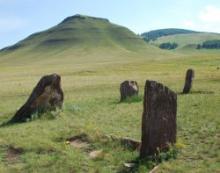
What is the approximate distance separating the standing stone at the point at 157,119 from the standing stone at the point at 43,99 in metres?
8.85

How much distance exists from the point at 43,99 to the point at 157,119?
9324 millimetres

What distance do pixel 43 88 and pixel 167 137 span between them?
32.3 feet

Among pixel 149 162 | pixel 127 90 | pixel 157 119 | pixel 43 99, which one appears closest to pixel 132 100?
pixel 127 90

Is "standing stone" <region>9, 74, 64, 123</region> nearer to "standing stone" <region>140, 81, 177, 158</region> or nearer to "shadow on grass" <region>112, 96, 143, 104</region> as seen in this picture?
"shadow on grass" <region>112, 96, 143, 104</region>

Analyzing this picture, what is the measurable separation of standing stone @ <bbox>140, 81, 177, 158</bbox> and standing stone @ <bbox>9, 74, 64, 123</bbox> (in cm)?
885

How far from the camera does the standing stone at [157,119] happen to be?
12.4 meters

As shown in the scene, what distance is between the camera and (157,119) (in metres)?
12.5

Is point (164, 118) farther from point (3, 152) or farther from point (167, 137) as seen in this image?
point (3, 152)

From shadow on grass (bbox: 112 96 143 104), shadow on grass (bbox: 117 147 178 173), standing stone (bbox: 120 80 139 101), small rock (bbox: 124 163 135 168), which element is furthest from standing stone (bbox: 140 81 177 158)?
standing stone (bbox: 120 80 139 101)

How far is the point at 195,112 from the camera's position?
19312mm

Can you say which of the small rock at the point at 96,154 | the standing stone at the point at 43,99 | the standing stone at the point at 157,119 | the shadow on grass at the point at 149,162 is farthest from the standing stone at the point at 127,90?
the shadow on grass at the point at 149,162

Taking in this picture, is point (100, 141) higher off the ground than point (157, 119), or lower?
lower

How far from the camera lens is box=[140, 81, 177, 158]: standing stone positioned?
12352 mm

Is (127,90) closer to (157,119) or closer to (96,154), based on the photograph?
(96,154)
